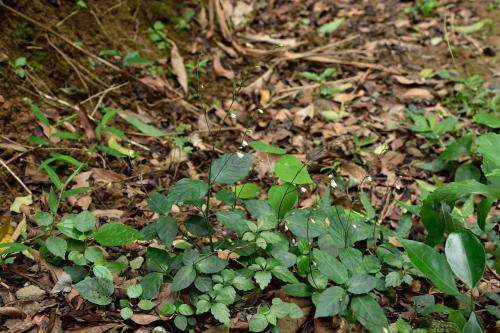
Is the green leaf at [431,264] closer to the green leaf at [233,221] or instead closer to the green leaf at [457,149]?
the green leaf at [233,221]

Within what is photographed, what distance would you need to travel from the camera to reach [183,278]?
1922 millimetres

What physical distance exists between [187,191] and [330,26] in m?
2.92

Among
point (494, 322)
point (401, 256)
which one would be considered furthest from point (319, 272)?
point (494, 322)

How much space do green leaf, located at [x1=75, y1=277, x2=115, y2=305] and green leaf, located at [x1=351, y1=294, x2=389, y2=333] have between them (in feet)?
2.98

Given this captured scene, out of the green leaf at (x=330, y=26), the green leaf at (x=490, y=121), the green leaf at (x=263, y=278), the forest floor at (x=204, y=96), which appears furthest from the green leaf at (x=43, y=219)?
the green leaf at (x=330, y=26)

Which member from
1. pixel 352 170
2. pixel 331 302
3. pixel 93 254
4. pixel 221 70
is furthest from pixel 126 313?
pixel 221 70

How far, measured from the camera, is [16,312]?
1.90 metres

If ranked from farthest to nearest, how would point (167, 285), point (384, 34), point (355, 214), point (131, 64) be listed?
1. point (384, 34)
2. point (131, 64)
3. point (355, 214)
4. point (167, 285)

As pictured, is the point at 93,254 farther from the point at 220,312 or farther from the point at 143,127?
the point at 143,127

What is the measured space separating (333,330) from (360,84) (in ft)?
7.41

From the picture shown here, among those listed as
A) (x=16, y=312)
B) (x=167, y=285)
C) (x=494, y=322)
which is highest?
(x=16, y=312)

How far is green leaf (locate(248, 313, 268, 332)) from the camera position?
183cm

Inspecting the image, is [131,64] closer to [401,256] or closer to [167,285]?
[167,285]

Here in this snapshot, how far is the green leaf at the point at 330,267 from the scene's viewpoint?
1.87 metres
